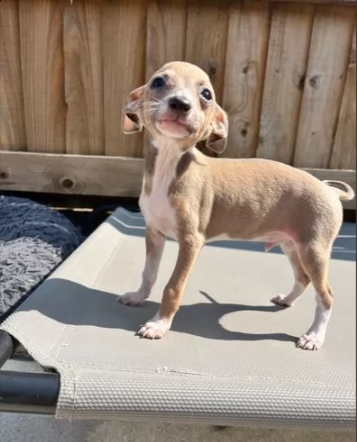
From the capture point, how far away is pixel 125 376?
96cm

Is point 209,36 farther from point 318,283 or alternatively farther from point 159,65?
point 318,283

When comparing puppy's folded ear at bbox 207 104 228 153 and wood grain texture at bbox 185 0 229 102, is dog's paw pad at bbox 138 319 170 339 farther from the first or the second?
wood grain texture at bbox 185 0 229 102

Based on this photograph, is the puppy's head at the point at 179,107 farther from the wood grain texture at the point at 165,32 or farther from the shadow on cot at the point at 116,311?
the wood grain texture at the point at 165,32

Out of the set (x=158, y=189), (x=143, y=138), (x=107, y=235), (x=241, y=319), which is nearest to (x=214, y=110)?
(x=158, y=189)

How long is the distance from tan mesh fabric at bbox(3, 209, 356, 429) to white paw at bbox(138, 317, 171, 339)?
0.02 metres

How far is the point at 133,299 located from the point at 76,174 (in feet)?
3.71

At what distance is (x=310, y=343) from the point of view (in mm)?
1201

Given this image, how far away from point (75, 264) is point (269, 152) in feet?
4.16

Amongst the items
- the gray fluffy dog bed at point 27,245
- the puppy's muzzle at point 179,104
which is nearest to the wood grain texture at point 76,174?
the gray fluffy dog bed at point 27,245

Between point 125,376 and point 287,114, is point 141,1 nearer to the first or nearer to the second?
point 287,114

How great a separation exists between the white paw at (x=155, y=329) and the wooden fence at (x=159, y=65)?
1.22 meters

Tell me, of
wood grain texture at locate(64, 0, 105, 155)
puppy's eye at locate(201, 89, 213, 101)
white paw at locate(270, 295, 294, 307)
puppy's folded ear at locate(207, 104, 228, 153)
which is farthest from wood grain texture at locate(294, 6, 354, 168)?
puppy's eye at locate(201, 89, 213, 101)

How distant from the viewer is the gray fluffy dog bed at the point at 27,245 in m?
1.38

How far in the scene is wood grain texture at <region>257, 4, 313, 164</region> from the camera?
7.27ft
